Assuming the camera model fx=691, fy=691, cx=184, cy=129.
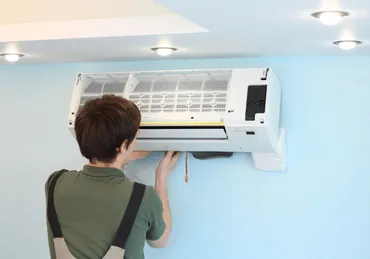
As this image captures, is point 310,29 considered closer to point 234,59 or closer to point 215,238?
point 234,59

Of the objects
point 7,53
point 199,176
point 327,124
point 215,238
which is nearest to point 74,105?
point 7,53

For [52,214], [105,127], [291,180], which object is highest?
[105,127]

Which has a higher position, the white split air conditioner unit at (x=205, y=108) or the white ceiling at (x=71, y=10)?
the white ceiling at (x=71, y=10)

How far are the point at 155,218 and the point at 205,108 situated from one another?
576 mm

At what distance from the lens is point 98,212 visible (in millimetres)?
2035

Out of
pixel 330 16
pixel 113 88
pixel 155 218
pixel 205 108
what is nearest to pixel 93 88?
pixel 113 88

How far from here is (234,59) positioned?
2.72 meters

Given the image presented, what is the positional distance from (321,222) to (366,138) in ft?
1.17

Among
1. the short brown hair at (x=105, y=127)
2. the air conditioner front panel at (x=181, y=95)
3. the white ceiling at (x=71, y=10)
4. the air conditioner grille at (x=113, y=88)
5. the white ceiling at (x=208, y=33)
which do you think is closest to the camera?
the white ceiling at (x=208, y=33)

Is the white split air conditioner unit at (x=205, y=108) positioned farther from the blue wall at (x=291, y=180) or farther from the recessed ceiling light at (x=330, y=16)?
the recessed ceiling light at (x=330, y=16)

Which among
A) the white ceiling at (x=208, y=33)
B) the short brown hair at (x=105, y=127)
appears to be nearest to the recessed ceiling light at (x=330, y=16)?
the white ceiling at (x=208, y=33)

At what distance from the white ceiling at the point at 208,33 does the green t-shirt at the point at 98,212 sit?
0.50 metres

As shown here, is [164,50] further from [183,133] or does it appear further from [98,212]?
[98,212]

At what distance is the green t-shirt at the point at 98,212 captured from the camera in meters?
2.03
